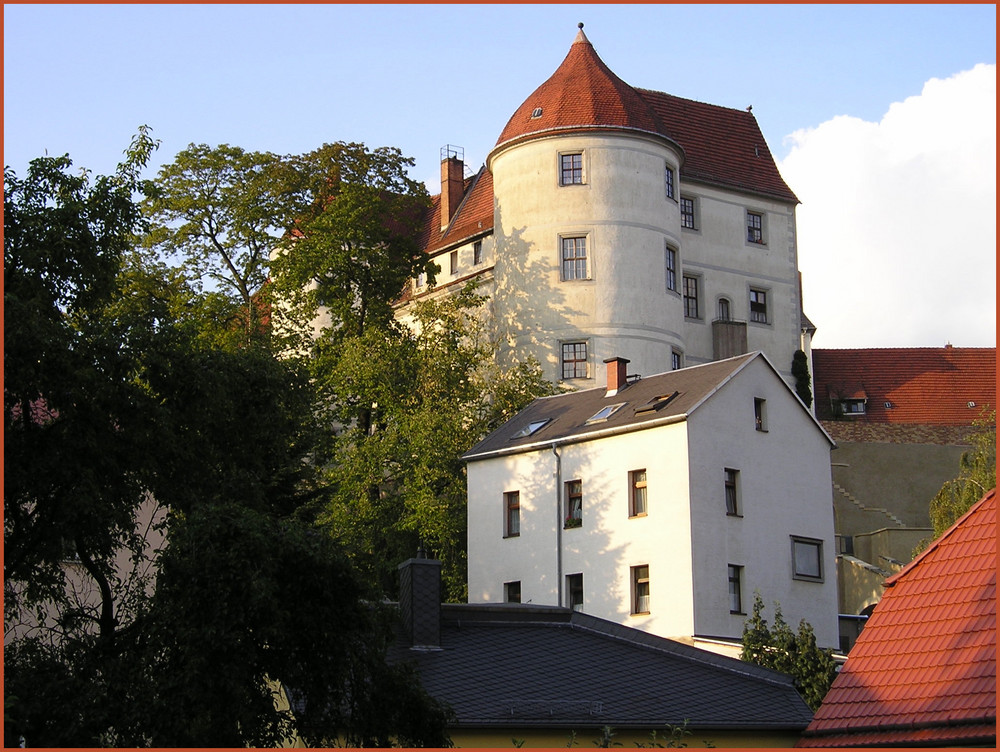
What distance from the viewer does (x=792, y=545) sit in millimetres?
41438

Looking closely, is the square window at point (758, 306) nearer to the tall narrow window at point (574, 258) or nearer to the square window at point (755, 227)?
the square window at point (755, 227)

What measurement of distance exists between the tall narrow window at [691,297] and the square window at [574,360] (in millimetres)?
6706

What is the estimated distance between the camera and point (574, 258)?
53.0 meters

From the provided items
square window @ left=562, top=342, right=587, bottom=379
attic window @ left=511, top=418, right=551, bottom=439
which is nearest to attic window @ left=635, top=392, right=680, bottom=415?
attic window @ left=511, top=418, right=551, bottom=439

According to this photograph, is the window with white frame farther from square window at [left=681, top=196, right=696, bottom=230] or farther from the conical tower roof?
square window at [left=681, top=196, right=696, bottom=230]

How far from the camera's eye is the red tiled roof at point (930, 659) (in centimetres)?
1409

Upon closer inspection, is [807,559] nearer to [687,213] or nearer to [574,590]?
[574,590]

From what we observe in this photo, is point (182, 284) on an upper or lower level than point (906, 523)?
upper

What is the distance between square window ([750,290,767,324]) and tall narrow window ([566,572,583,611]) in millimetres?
21247

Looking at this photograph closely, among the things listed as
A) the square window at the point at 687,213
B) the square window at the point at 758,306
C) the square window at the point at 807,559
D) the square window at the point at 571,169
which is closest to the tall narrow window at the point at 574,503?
the square window at the point at 807,559

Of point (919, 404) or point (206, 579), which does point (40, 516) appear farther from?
point (919, 404)

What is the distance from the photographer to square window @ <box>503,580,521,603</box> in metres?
42.4

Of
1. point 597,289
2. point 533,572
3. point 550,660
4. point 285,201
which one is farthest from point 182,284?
point 550,660

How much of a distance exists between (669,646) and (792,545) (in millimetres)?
14985
